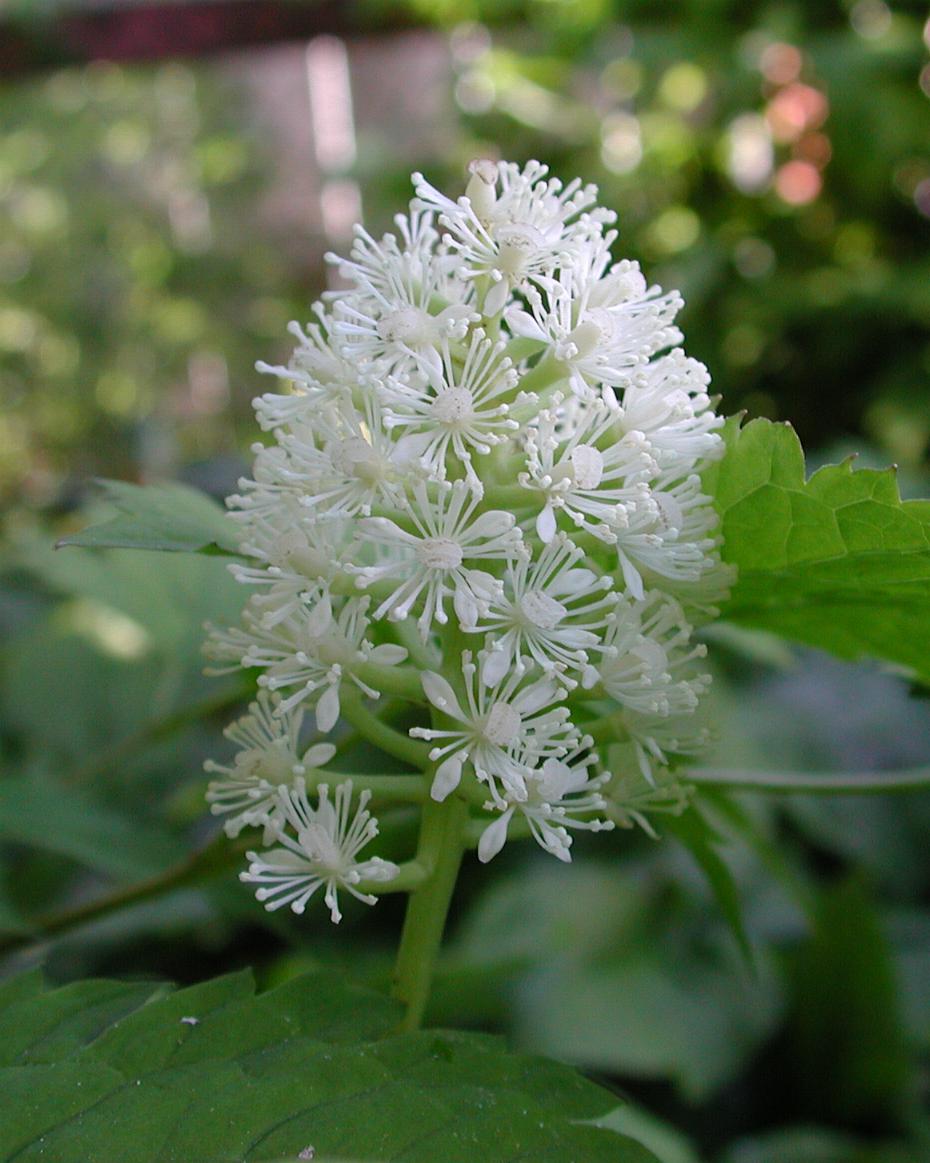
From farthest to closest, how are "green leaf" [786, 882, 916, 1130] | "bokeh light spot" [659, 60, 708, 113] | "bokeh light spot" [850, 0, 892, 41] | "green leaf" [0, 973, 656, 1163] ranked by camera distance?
"bokeh light spot" [659, 60, 708, 113] < "bokeh light spot" [850, 0, 892, 41] < "green leaf" [786, 882, 916, 1130] < "green leaf" [0, 973, 656, 1163]

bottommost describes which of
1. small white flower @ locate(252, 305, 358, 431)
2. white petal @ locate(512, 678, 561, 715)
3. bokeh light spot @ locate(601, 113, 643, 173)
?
white petal @ locate(512, 678, 561, 715)

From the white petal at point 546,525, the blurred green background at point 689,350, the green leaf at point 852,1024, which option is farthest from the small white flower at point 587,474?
the green leaf at point 852,1024

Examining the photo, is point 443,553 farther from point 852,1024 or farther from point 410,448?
point 852,1024

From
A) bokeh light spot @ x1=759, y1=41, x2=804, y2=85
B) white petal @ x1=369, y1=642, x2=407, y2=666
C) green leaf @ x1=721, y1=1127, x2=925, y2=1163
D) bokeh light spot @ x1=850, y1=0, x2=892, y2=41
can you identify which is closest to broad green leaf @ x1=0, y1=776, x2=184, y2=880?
white petal @ x1=369, y1=642, x2=407, y2=666

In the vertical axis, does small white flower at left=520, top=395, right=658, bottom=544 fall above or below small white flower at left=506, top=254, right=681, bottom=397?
below

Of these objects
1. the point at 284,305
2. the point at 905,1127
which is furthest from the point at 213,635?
the point at 284,305

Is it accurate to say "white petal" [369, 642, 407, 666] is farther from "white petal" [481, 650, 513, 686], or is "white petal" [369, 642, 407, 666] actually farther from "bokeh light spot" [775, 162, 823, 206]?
"bokeh light spot" [775, 162, 823, 206]

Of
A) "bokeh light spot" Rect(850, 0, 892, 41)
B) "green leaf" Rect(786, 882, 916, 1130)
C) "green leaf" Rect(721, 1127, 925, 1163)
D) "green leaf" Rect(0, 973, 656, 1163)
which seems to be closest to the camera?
"green leaf" Rect(0, 973, 656, 1163)

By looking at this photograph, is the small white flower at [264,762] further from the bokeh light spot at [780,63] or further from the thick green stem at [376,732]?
the bokeh light spot at [780,63]
